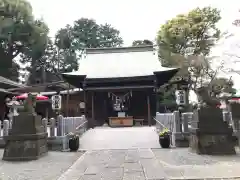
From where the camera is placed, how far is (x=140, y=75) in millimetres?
19656

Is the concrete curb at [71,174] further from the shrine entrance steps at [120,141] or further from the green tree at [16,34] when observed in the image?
the green tree at [16,34]

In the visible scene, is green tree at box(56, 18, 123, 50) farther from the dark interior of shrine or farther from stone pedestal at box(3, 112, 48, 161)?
stone pedestal at box(3, 112, 48, 161)

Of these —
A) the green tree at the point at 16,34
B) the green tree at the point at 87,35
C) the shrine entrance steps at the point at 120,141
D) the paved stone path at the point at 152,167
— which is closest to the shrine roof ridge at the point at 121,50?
the shrine entrance steps at the point at 120,141

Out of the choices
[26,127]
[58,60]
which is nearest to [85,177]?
[26,127]

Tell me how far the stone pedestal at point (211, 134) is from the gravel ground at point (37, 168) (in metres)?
4.24

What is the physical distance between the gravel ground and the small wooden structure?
1052 centimetres

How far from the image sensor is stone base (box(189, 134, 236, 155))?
9.11 m

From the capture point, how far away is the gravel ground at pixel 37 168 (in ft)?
21.8

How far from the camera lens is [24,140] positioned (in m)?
9.34

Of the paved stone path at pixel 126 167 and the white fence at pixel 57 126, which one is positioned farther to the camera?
the white fence at pixel 57 126

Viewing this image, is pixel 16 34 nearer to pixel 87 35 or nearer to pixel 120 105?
pixel 87 35

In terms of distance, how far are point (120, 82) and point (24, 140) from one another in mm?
11616

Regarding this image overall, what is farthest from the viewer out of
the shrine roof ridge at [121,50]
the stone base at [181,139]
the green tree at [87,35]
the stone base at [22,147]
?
the green tree at [87,35]

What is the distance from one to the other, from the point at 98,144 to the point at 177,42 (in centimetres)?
1541
